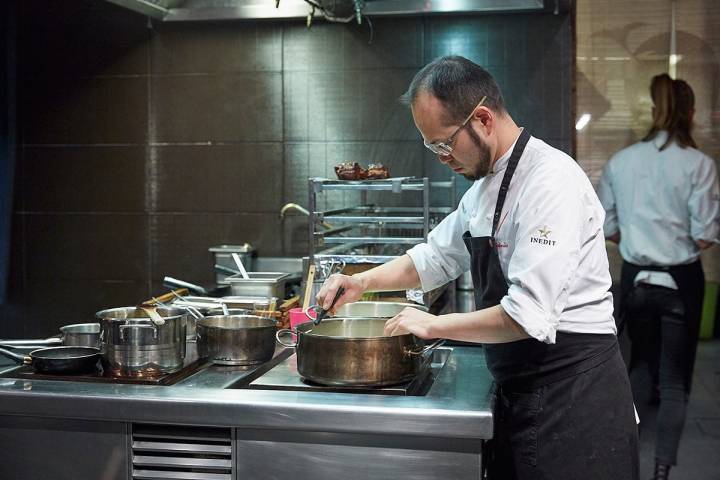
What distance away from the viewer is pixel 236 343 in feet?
7.86

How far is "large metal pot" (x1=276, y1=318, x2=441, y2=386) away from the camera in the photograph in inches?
80.6

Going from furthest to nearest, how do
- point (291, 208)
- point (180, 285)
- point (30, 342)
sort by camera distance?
point (291, 208) → point (180, 285) → point (30, 342)

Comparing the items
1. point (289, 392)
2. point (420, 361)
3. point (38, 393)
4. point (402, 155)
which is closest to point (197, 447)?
point (289, 392)

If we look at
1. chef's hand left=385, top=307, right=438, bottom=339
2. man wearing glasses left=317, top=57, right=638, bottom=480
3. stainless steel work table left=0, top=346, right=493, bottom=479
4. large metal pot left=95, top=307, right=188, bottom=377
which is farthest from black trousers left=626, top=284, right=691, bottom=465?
large metal pot left=95, top=307, right=188, bottom=377

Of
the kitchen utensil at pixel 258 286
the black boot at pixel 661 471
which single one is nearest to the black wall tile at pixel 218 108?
the kitchen utensil at pixel 258 286

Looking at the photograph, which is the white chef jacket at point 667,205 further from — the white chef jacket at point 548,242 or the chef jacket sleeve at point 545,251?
the chef jacket sleeve at point 545,251

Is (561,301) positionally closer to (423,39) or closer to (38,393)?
(38,393)

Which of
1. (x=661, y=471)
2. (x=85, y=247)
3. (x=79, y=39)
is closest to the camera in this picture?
(x=661, y=471)

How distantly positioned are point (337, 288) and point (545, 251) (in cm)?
64

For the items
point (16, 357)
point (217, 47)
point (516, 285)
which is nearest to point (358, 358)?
point (516, 285)

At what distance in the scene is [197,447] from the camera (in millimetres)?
2090

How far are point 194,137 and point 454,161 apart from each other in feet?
9.52

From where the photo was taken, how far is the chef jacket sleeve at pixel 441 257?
7.87 ft

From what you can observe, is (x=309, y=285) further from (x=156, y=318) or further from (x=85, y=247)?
(x=85, y=247)
